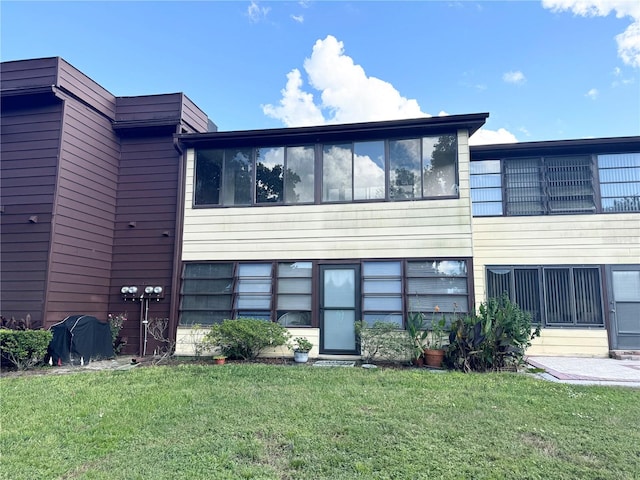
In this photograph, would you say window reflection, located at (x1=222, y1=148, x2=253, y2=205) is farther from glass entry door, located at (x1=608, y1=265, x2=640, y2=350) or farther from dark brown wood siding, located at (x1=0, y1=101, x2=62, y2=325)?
glass entry door, located at (x1=608, y1=265, x2=640, y2=350)

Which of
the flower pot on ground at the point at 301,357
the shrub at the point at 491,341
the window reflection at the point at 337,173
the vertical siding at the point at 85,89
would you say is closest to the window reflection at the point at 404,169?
the window reflection at the point at 337,173

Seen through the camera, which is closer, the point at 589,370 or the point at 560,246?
the point at 589,370

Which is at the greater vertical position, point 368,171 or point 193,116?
point 193,116

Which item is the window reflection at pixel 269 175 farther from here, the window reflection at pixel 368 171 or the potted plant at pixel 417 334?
the potted plant at pixel 417 334

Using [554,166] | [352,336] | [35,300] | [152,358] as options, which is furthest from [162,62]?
[554,166]

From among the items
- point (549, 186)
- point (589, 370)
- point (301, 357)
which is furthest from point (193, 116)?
point (589, 370)

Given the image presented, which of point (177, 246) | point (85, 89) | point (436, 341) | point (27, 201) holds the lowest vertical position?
point (436, 341)

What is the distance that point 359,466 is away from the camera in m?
3.23

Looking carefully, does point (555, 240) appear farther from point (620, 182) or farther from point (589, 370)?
point (589, 370)

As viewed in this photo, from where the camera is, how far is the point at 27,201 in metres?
8.05

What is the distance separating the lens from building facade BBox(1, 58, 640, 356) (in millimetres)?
8094

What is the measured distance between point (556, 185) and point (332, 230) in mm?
5177

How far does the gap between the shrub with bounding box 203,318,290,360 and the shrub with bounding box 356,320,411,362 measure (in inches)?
60.6

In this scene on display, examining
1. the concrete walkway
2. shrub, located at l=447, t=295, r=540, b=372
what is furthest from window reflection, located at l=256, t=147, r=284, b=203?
the concrete walkway
